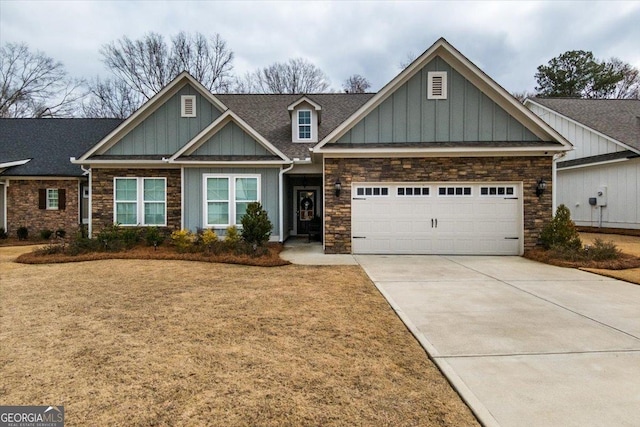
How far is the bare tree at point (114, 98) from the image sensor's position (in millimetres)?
26891

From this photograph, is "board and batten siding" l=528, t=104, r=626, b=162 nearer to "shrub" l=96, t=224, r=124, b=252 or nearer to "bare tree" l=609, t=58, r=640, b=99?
"bare tree" l=609, t=58, r=640, b=99

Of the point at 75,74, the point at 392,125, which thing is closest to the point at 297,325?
the point at 392,125

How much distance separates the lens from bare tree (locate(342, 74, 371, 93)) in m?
30.5

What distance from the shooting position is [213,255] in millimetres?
9797

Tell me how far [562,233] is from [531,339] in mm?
7147

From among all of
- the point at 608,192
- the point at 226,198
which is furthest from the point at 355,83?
the point at 226,198

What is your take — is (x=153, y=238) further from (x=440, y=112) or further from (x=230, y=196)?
(x=440, y=112)

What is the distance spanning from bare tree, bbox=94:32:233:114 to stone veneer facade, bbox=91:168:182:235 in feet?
55.1

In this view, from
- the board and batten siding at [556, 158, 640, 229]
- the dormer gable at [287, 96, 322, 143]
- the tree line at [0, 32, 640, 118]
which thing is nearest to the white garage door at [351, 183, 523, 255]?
the dormer gable at [287, 96, 322, 143]

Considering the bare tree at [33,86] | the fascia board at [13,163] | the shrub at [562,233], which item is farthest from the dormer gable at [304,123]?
the bare tree at [33,86]

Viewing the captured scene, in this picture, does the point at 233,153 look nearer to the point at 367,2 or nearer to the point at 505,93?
the point at 367,2

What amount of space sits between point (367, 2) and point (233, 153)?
23.0 ft

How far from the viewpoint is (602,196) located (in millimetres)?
16719

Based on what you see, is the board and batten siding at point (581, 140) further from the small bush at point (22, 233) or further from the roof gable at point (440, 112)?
the small bush at point (22, 233)
